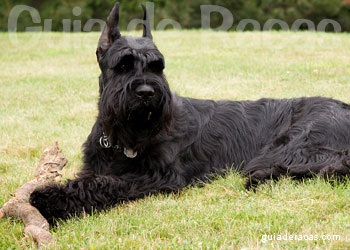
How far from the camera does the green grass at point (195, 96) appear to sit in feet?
11.0

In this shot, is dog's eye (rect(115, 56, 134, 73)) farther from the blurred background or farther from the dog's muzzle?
the blurred background

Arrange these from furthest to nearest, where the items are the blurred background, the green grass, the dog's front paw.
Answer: the blurred background → the dog's front paw → the green grass

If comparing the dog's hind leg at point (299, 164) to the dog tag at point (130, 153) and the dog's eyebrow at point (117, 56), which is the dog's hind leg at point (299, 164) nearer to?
the dog tag at point (130, 153)

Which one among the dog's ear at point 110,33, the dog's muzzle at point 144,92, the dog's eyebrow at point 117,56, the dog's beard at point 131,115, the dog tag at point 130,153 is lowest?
the dog tag at point 130,153

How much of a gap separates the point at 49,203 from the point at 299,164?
2.39 m

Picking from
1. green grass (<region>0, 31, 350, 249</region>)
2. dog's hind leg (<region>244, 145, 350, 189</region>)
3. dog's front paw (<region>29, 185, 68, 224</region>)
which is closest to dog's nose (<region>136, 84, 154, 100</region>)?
green grass (<region>0, 31, 350, 249</region>)

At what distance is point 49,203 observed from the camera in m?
3.79

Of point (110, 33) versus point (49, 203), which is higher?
point (110, 33)

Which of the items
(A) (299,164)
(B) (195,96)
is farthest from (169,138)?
(B) (195,96)

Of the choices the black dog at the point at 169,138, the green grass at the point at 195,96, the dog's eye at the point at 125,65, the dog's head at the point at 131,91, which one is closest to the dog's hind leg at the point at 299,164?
the black dog at the point at 169,138

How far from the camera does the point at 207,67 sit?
40.1 ft

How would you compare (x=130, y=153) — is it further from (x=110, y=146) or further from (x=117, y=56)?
(x=117, y=56)

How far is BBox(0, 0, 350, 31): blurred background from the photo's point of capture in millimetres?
25047

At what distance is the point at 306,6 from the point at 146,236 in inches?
939
